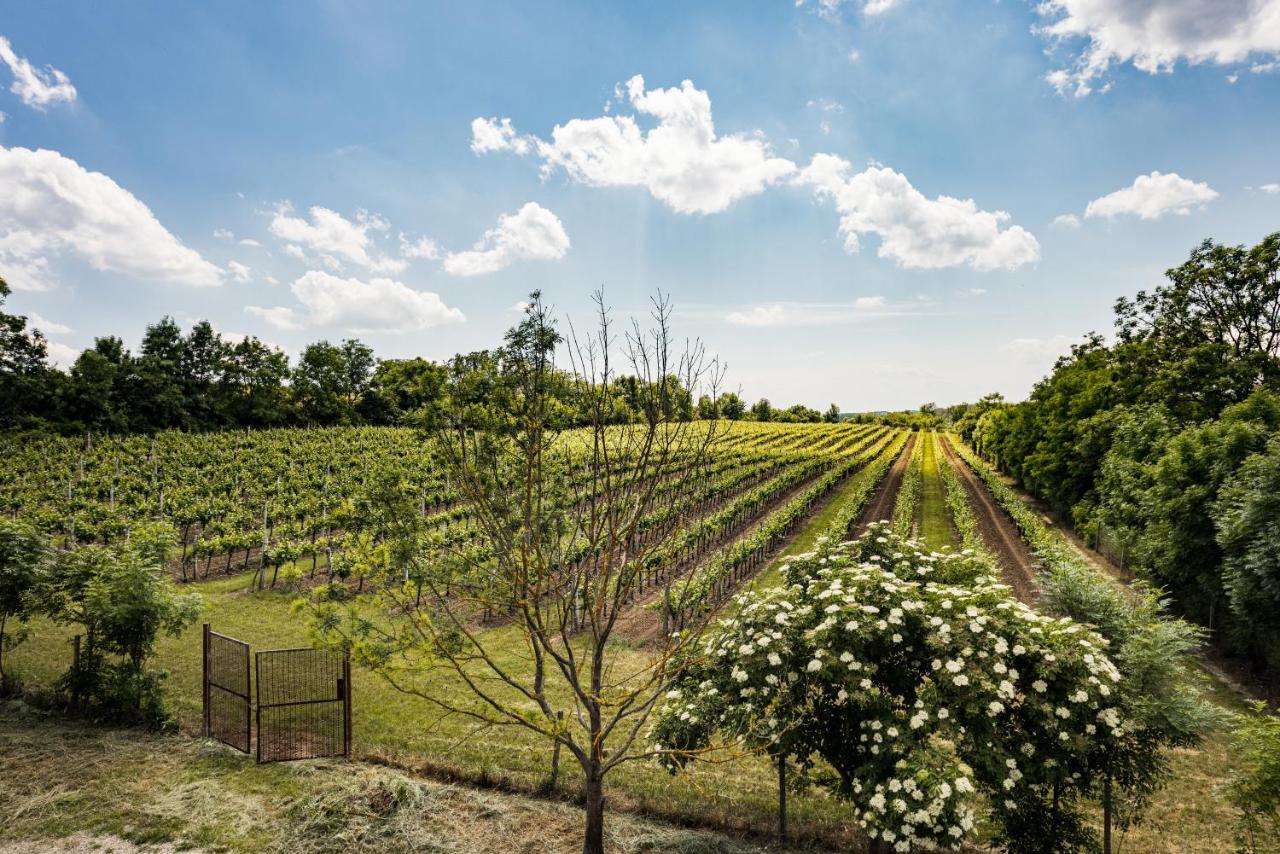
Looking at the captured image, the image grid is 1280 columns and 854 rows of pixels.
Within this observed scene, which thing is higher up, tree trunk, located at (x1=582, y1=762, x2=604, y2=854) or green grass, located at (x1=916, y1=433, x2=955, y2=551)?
tree trunk, located at (x1=582, y1=762, x2=604, y2=854)

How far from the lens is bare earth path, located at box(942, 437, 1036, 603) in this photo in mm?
22031

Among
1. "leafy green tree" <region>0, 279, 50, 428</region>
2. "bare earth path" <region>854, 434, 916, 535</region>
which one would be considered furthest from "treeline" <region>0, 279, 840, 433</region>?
"bare earth path" <region>854, 434, 916, 535</region>

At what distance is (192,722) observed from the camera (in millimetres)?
10477

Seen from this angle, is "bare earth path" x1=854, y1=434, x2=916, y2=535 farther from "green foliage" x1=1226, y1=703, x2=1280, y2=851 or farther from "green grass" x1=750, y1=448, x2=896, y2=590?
"green foliage" x1=1226, y1=703, x2=1280, y2=851

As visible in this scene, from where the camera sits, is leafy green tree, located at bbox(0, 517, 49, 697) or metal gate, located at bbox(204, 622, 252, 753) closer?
metal gate, located at bbox(204, 622, 252, 753)

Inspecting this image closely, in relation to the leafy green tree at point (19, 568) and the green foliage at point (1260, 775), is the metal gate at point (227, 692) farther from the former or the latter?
the green foliage at point (1260, 775)

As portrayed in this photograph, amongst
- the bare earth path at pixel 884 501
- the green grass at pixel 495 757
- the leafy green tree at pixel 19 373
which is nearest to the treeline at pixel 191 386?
the leafy green tree at pixel 19 373

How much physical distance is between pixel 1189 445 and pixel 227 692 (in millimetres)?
24954

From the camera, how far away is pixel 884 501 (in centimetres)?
3906

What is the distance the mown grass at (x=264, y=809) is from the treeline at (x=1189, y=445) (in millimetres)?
14252

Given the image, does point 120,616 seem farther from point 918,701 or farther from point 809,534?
point 809,534

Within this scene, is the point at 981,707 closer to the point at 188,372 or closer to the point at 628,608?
the point at 628,608

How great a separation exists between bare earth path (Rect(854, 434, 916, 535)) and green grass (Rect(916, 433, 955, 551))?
1688mm

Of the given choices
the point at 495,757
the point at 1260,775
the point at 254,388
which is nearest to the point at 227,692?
the point at 495,757
